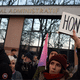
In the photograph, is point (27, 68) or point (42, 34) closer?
point (27, 68)

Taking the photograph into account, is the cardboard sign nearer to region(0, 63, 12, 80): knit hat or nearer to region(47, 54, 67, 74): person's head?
region(47, 54, 67, 74): person's head

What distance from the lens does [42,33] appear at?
9008 mm

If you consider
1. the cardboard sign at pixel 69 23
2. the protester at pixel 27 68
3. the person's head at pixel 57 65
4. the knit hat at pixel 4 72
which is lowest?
the protester at pixel 27 68

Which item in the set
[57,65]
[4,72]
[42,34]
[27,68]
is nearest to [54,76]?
[57,65]

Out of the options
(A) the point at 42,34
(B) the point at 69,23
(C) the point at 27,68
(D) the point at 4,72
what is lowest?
(C) the point at 27,68

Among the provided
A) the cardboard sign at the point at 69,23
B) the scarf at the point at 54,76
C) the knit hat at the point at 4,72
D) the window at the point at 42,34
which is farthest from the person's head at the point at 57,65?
the window at the point at 42,34

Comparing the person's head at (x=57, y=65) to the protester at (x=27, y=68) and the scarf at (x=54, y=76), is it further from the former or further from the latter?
the protester at (x=27, y=68)

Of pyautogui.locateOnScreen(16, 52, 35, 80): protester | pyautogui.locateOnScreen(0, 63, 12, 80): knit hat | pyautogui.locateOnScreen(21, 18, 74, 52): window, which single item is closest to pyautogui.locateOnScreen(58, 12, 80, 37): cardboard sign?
pyautogui.locateOnScreen(0, 63, 12, 80): knit hat

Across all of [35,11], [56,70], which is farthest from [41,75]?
[35,11]

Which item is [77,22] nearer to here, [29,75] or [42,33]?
[29,75]

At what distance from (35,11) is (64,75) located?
8.31 metres

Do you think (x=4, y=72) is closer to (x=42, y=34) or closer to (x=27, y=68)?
(x=27, y=68)

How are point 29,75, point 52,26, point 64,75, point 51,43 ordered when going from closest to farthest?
point 64,75 → point 29,75 → point 51,43 → point 52,26

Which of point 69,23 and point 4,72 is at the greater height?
point 69,23
